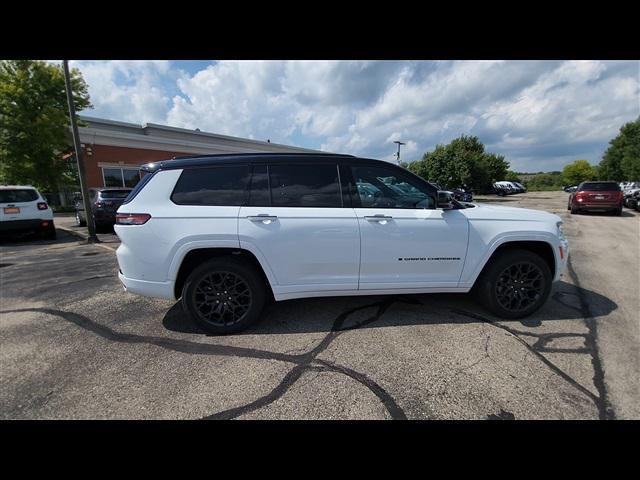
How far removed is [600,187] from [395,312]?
50.5 feet

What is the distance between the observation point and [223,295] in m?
3.00

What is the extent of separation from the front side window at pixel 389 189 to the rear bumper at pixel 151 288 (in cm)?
225

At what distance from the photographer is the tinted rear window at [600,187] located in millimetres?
12623

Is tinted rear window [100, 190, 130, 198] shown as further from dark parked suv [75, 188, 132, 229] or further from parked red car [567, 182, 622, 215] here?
parked red car [567, 182, 622, 215]

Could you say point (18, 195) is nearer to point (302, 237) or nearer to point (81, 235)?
point (81, 235)

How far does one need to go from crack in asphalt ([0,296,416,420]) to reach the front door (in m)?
0.57

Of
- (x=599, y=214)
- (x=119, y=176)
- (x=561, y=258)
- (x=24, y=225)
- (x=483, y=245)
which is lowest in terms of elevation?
(x=599, y=214)

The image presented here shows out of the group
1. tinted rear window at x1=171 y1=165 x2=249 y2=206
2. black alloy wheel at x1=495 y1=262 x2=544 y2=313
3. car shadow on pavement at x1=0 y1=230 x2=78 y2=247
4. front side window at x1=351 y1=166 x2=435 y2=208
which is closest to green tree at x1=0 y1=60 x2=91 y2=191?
car shadow on pavement at x1=0 y1=230 x2=78 y2=247

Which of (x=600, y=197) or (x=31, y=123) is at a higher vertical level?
(x=31, y=123)

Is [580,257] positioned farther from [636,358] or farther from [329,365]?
[329,365]

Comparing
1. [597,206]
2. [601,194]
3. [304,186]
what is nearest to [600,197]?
[601,194]
